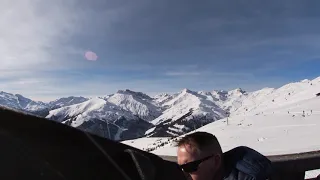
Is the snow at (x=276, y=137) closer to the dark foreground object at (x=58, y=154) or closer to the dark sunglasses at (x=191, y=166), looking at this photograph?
the dark sunglasses at (x=191, y=166)

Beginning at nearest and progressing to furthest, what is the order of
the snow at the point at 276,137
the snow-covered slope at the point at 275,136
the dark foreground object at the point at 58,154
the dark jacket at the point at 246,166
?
the dark foreground object at the point at 58,154
the dark jacket at the point at 246,166
the snow at the point at 276,137
the snow-covered slope at the point at 275,136

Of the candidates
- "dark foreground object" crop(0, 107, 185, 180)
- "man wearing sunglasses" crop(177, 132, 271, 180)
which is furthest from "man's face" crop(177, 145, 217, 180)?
"dark foreground object" crop(0, 107, 185, 180)

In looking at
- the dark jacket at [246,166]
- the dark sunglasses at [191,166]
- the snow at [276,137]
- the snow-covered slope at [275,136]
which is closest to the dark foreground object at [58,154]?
the dark sunglasses at [191,166]

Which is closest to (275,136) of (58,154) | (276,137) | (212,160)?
(276,137)

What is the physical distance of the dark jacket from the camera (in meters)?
1.69

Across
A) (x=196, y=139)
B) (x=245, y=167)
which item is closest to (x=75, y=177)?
(x=196, y=139)

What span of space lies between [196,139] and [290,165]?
44.6 inches

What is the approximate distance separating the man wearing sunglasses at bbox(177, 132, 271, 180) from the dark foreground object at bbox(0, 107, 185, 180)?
380mm

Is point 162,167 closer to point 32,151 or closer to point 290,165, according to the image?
point 32,151

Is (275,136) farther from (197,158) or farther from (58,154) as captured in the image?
(58,154)

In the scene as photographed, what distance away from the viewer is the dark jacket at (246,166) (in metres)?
1.69

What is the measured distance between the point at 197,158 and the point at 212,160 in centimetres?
8

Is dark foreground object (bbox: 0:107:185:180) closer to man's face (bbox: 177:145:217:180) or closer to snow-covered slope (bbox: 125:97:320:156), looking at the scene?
man's face (bbox: 177:145:217:180)

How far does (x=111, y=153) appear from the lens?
1392 mm
